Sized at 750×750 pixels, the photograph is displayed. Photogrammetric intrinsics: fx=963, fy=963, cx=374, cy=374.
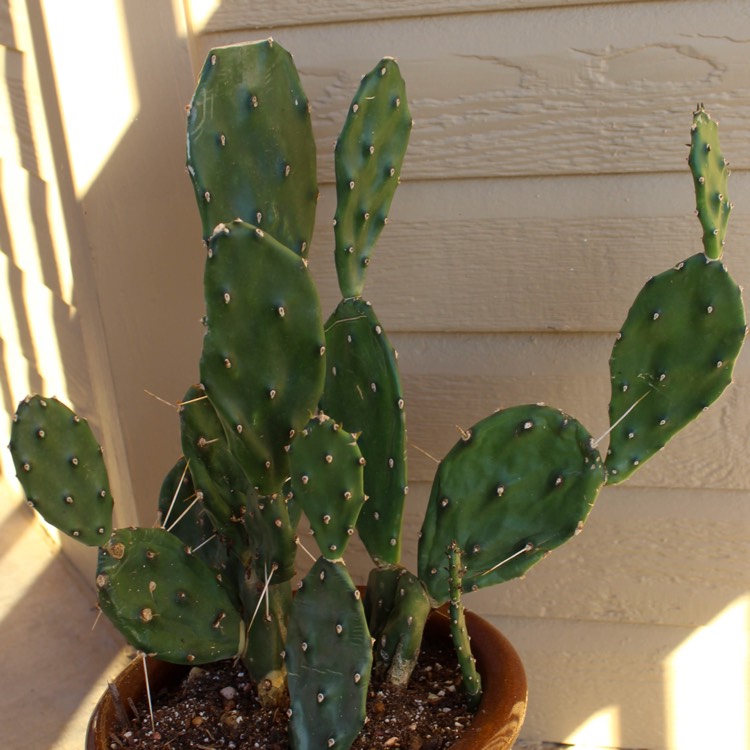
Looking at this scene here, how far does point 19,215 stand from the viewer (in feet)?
5.87

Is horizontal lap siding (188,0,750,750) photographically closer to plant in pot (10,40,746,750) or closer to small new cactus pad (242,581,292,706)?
plant in pot (10,40,746,750)

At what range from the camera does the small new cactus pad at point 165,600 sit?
1114mm

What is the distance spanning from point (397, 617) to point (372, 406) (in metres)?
0.28

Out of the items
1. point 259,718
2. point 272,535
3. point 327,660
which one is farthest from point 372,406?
point 259,718

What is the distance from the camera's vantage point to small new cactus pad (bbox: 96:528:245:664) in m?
1.11

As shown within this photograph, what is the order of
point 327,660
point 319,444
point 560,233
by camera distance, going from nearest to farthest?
point 319,444
point 327,660
point 560,233

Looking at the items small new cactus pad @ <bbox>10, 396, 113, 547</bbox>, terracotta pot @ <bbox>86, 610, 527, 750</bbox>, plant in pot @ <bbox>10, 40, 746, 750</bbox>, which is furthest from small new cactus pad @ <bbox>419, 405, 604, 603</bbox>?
small new cactus pad @ <bbox>10, 396, 113, 547</bbox>

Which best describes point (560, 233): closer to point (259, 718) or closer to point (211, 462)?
point (211, 462)

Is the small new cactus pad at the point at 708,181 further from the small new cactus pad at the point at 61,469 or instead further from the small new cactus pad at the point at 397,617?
the small new cactus pad at the point at 61,469

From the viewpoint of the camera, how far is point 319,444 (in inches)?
39.4

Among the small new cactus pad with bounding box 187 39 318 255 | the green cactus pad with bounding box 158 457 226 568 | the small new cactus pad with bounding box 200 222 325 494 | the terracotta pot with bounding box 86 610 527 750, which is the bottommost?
the terracotta pot with bounding box 86 610 527 750

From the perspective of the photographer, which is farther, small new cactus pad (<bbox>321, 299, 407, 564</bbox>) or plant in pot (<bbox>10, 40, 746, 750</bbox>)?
small new cactus pad (<bbox>321, 299, 407, 564</bbox>)

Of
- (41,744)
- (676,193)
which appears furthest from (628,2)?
(41,744)

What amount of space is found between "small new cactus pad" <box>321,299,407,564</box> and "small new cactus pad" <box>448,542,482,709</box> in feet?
0.39
